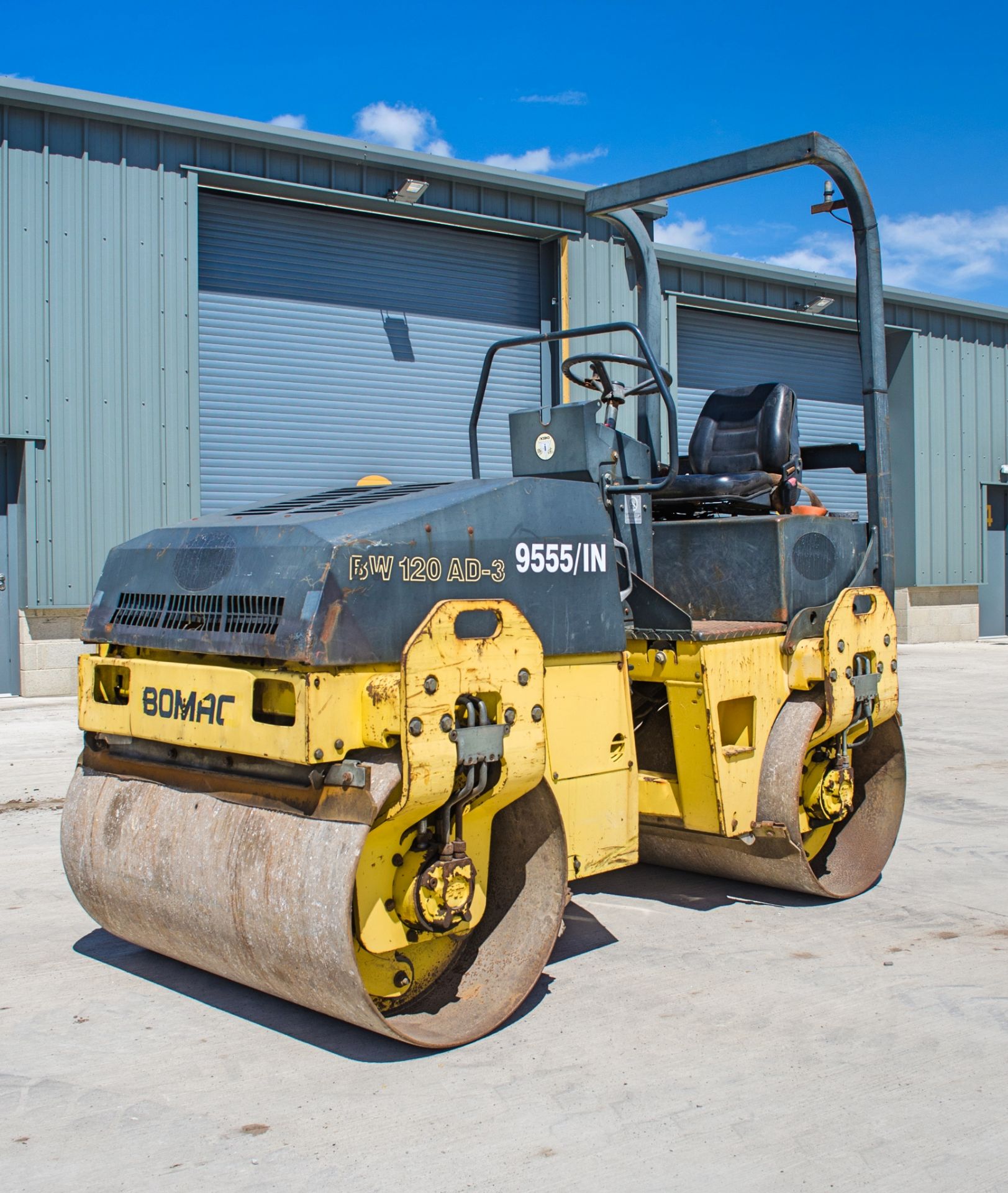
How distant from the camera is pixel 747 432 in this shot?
5.64m

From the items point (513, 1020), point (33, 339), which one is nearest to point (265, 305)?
point (33, 339)

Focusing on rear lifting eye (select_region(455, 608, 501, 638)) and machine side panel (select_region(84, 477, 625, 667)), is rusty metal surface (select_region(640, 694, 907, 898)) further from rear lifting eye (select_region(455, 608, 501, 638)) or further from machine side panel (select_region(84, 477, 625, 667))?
rear lifting eye (select_region(455, 608, 501, 638))

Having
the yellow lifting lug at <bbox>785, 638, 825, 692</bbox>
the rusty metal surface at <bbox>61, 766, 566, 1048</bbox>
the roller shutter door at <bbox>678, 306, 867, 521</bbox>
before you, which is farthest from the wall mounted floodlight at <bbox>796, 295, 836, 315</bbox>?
the rusty metal surface at <bbox>61, 766, 566, 1048</bbox>

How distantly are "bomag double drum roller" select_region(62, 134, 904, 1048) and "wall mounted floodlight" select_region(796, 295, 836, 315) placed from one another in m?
14.8

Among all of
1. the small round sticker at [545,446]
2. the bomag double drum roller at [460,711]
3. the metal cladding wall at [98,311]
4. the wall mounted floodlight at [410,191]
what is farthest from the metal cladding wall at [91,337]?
the small round sticker at [545,446]

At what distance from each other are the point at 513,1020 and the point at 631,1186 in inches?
40.2

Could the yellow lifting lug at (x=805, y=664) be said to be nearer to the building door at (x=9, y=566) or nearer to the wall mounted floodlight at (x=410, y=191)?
the building door at (x=9, y=566)

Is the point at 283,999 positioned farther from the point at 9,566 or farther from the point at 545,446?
the point at 9,566

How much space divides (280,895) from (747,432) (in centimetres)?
332

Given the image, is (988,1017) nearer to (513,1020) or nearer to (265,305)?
(513,1020)

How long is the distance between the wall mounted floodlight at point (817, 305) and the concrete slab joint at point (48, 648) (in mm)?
12263

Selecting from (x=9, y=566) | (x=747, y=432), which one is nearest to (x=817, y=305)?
(x=9, y=566)

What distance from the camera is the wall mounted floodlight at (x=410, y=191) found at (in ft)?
45.4

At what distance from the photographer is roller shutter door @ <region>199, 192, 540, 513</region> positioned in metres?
13.5
